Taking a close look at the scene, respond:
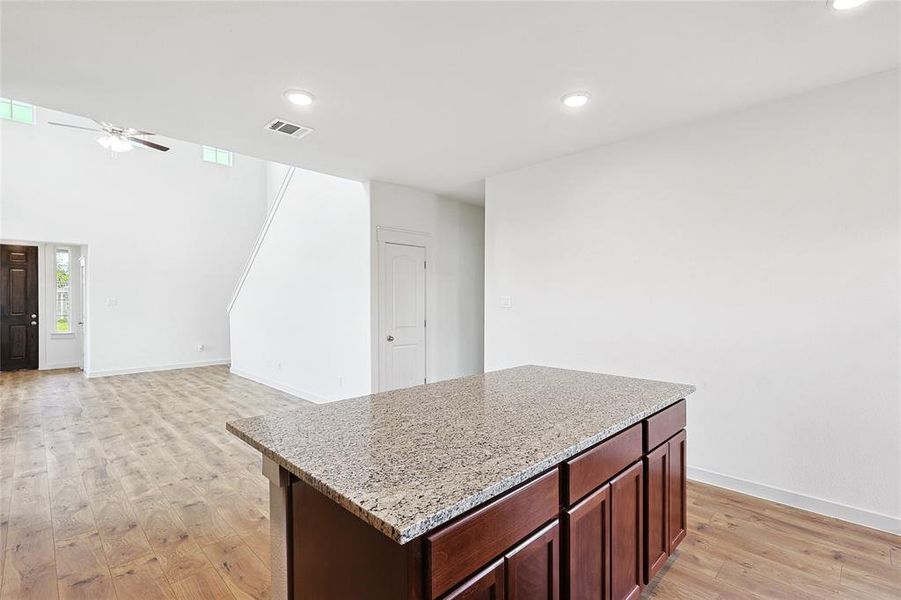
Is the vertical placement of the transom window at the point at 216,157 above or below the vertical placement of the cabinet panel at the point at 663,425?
above

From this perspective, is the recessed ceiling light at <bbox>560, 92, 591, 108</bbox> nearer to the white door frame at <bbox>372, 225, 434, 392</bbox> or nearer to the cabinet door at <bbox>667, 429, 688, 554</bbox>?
the cabinet door at <bbox>667, 429, 688, 554</bbox>

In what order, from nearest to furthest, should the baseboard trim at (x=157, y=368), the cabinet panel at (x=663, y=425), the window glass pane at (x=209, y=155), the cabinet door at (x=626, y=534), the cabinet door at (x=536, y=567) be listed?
1. the cabinet door at (x=536, y=567)
2. the cabinet door at (x=626, y=534)
3. the cabinet panel at (x=663, y=425)
4. the baseboard trim at (x=157, y=368)
5. the window glass pane at (x=209, y=155)

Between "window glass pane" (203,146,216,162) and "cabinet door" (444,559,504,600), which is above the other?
"window glass pane" (203,146,216,162)

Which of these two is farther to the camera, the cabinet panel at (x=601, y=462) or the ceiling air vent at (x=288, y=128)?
the ceiling air vent at (x=288, y=128)

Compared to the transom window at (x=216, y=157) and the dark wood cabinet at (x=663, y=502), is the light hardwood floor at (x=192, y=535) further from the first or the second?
the transom window at (x=216, y=157)

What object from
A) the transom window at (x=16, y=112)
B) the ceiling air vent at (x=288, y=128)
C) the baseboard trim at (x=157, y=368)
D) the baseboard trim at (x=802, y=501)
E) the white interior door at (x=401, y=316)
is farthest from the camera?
the baseboard trim at (x=157, y=368)

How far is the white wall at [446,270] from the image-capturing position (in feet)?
15.1

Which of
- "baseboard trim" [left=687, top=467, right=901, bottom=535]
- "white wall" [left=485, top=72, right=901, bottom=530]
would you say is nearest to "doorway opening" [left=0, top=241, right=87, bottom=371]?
"white wall" [left=485, top=72, right=901, bottom=530]

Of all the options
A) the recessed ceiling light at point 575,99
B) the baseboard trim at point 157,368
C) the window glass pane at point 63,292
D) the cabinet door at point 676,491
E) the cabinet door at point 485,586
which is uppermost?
the recessed ceiling light at point 575,99

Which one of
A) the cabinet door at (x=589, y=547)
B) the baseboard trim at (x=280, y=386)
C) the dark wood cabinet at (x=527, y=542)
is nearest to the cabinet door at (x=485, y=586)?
the dark wood cabinet at (x=527, y=542)

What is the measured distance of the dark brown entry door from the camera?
744 cm

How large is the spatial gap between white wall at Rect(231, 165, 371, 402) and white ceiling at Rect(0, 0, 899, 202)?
174cm

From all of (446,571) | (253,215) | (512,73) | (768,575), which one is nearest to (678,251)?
(512,73)

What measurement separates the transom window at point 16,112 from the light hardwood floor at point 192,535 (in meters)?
5.62
